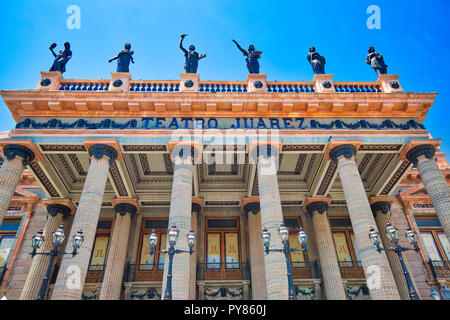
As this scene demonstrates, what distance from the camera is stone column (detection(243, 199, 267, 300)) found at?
14214mm

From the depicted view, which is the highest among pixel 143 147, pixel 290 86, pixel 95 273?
pixel 290 86

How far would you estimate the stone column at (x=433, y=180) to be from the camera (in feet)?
38.3

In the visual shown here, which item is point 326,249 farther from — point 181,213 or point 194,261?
point 181,213

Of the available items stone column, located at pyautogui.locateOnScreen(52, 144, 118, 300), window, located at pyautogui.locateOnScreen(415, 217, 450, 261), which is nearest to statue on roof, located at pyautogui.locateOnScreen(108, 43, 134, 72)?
stone column, located at pyautogui.locateOnScreen(52, 144, 118, 300)

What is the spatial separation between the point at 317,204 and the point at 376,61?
7.58 m

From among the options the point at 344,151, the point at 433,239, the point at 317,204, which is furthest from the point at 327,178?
the point at 433,239

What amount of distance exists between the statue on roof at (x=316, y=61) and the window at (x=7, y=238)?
16641mm

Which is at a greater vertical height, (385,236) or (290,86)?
(290,86)

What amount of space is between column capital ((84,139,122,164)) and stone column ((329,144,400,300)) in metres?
8.88

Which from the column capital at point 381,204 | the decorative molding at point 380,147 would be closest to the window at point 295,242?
the column capital at point 381,204

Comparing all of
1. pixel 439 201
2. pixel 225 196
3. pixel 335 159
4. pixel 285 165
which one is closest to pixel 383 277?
pixel 439 201

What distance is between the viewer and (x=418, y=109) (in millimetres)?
14312

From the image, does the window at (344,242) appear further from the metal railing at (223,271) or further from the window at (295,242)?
the metal railing at (223,271)

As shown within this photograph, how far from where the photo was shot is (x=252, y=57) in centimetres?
1616
